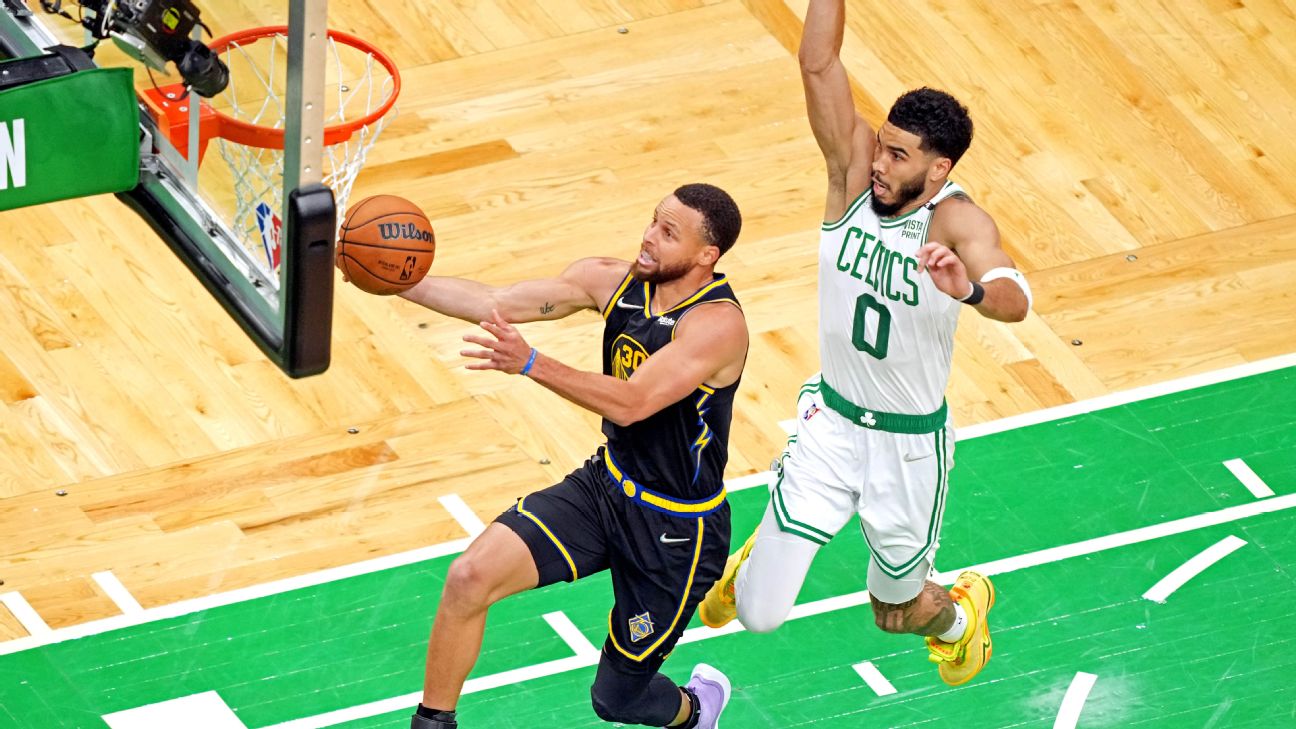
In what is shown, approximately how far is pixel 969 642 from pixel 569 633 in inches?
61.6

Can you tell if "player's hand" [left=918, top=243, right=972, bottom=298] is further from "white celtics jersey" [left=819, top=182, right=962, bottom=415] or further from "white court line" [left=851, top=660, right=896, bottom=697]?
"white court line" [left=851, top=660, right=896, bottom=697]

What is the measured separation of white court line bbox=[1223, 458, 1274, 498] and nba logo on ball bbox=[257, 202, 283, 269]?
16.0 feet

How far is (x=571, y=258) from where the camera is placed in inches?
434

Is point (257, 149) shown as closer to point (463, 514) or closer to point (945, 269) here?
point (945, 269)

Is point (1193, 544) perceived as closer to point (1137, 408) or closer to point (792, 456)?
point (1137, 408)

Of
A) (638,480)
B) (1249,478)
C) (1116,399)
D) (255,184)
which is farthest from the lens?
(1116,399)

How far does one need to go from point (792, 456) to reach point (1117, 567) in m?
1.87

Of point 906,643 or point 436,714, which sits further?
point 906,643

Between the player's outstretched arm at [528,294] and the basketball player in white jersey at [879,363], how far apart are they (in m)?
0.78

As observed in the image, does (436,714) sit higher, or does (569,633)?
(436,714)

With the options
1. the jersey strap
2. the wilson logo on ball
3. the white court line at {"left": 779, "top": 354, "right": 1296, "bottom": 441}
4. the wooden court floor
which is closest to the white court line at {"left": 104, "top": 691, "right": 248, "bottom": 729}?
the wooden court floor

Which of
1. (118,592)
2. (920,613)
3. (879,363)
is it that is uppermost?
(879,363)

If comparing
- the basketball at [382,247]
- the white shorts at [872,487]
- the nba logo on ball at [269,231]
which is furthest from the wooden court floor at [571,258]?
the nba logo on ball at [269,231]

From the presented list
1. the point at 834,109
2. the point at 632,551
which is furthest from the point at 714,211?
the point at 632,551
